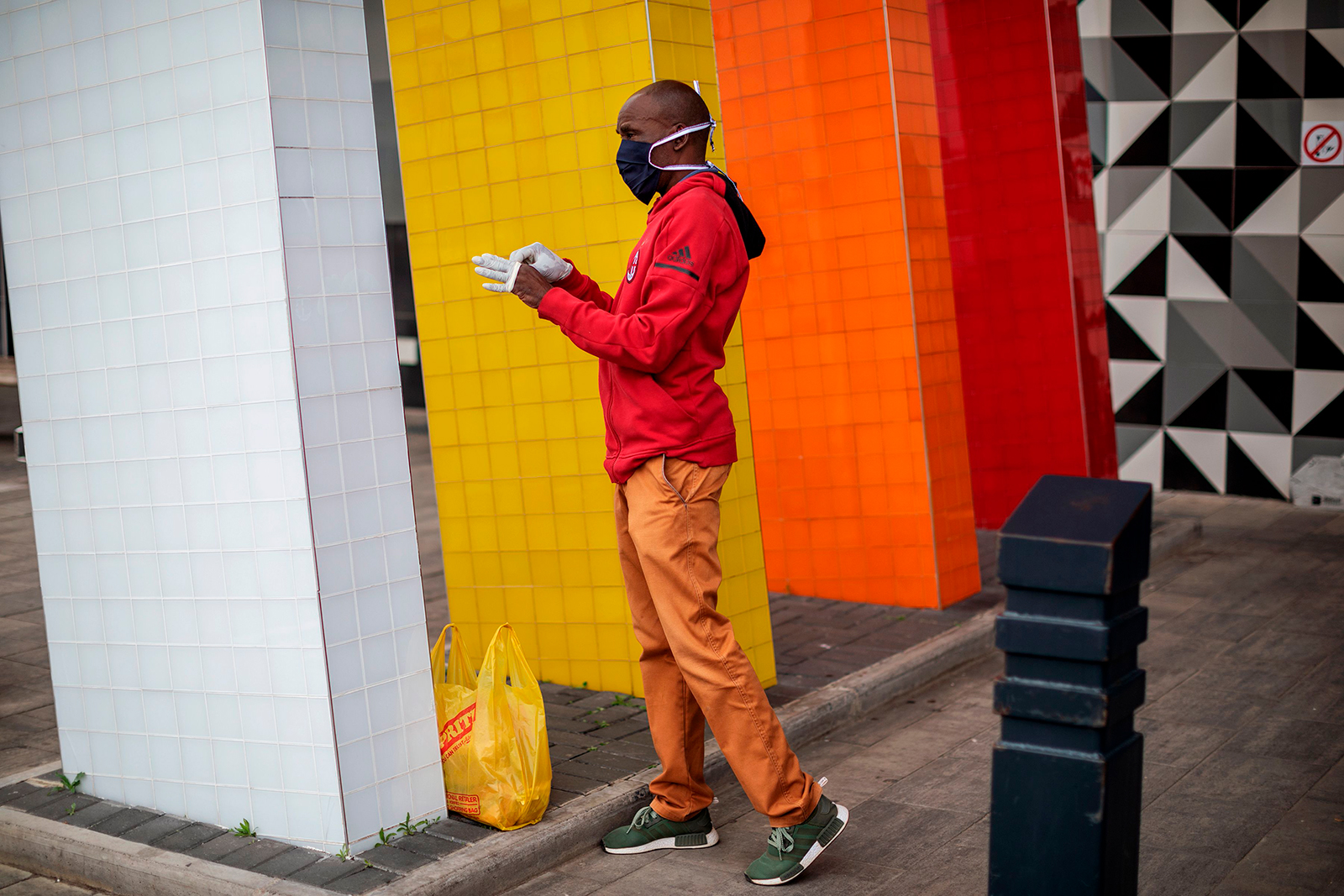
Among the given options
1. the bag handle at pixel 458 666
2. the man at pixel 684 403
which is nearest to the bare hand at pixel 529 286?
the man at pixel 684 403

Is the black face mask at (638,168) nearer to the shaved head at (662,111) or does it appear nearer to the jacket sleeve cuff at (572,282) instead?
the shaved head at (662,111)

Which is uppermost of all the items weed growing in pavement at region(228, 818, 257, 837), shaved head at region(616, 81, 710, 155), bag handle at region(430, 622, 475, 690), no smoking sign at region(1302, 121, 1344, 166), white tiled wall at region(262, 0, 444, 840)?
no smoking sign at region(1302, 121, 1344, 166)

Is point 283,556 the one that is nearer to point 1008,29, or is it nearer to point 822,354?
point 822,354

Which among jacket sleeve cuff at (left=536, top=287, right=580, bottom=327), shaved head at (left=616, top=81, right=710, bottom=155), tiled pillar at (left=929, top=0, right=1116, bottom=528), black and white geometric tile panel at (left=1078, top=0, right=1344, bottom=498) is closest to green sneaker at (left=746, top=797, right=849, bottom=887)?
jacket sleeve cuff at (left=536, top=287, right=580, bottom=327)

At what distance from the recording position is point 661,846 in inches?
148

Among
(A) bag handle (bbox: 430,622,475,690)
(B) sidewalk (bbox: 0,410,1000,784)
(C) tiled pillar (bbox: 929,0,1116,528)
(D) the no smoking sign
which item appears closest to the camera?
(A) bag handle (bbox: 430,622,475,690)

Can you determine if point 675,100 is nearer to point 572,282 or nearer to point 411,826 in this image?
point 572,282

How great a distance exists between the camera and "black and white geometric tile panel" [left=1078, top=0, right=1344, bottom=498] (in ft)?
26.5

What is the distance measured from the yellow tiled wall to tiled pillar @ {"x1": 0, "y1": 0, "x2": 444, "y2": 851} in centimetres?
121

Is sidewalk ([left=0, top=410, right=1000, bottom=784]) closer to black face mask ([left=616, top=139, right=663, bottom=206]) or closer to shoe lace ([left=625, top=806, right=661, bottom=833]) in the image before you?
shoe lace ([left=625, top=806, right=661, bottom=833])

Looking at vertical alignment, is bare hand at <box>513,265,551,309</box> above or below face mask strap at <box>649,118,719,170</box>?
below

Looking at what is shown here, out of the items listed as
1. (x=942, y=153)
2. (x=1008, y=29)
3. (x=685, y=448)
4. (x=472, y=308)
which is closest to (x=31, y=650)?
(x=472, y=308)

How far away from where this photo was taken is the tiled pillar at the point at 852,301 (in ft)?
19.3

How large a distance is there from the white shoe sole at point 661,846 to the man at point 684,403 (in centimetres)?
32
